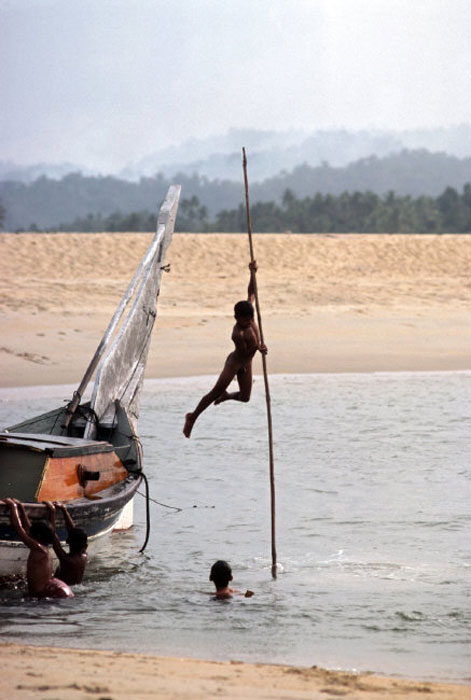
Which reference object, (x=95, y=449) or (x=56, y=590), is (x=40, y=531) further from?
(x=95, y=449)

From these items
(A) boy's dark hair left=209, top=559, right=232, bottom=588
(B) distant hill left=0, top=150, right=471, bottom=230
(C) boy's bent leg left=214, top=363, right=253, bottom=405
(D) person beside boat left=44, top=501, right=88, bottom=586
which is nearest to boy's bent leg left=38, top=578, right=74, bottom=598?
(D) person beside boat left=44, top=501, right=88, bottom=586

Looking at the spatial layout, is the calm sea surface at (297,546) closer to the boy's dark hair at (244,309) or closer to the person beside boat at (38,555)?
the person beside boat at (38,555)

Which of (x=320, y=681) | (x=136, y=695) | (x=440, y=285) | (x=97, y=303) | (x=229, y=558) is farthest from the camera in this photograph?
(x=440, y=285)

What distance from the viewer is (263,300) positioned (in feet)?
90.8

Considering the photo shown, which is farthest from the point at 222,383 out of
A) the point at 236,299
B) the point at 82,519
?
the point at 236,299

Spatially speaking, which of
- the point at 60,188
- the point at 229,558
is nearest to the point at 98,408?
the point at 229,558

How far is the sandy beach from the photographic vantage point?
21.1m

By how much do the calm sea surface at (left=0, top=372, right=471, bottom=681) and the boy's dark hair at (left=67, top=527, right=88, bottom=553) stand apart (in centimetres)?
38

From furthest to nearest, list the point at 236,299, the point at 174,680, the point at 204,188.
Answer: the point at 204,188 < the point at 236,299 < the point at 174,680

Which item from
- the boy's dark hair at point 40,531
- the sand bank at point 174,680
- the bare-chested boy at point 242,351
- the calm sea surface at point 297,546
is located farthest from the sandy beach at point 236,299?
the bare-chested boy at point 242,351

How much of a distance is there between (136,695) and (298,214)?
5441 cm

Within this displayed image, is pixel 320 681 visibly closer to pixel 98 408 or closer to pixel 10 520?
pixel 10 520

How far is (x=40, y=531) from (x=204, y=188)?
146 meters

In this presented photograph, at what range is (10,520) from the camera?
304 inches
